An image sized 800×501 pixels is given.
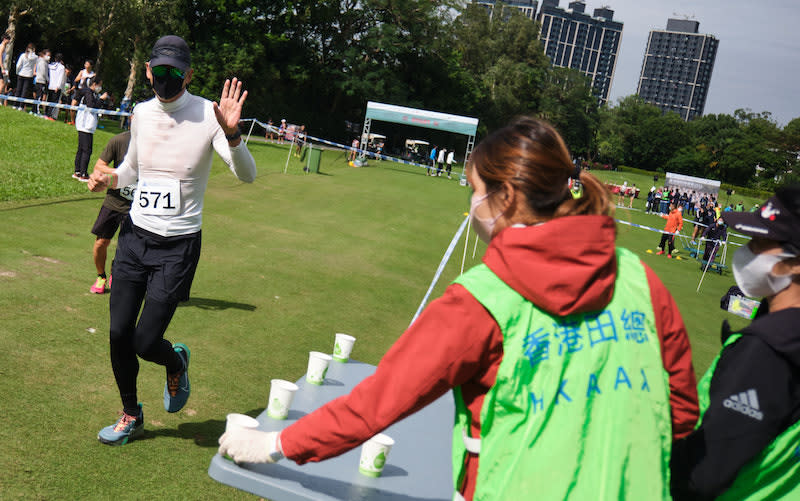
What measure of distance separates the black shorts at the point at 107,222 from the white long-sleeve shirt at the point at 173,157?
3.26m

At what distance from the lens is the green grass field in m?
4.01

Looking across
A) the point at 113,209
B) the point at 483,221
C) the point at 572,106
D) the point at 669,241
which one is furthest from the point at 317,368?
the point at 572,106

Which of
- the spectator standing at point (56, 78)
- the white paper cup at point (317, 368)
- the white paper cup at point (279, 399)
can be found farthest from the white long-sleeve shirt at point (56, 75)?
the white paper cup at point (279, 399)

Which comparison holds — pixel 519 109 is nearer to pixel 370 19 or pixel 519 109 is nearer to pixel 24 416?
pixel 370 19

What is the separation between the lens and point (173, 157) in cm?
416

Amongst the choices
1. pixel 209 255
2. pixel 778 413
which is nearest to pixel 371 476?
pixel 778 413

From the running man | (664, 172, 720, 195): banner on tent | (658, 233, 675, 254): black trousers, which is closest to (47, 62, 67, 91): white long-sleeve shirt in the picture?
the running man

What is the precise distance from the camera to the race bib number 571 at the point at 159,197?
4.10 m

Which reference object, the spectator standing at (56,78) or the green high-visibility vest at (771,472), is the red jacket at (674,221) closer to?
the spectator standing at (56,78)

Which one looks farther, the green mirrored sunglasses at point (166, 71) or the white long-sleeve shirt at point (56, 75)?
the white long-sleeve shirt at point (56, 75)

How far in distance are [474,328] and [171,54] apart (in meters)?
3.21

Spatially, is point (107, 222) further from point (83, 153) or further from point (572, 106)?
point (572, 106)

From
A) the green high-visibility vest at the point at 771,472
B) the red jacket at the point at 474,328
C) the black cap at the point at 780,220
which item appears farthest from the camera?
the black cap at the point at 780,220

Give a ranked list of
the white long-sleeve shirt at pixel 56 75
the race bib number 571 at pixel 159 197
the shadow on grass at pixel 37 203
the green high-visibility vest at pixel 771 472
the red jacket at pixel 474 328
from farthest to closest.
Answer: the white long-sleeve shirt at pixel 56 75 < the shadow on grass at pixel 37 203 < the race bib number 571 at pixel 159 197 < the green high-visibility vest at pixel 771 472 < the red jacket at pixel 474 328
